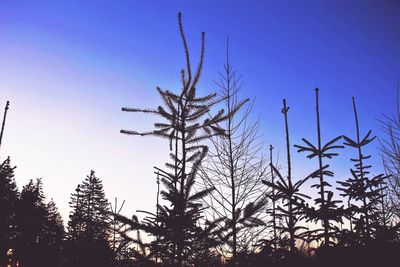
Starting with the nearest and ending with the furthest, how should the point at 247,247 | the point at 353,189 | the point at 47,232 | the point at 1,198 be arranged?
the point at 247,247 < the point at 353,189 < the point at 1,198 < the point at 47,232

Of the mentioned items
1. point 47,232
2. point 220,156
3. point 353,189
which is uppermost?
point 220,156

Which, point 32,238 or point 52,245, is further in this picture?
point 52,245

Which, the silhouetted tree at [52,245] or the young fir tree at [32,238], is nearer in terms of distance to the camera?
the young fir tree at [32,238]

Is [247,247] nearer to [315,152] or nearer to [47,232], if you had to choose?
[315,152]

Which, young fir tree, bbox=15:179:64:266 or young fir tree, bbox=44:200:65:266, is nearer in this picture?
Result: young fir tree, bbox=15:179:64:266

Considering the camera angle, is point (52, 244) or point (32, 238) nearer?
point (32, 238)

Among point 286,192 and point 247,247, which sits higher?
point 286,192

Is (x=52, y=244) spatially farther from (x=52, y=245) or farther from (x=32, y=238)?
(x=32, y=238)

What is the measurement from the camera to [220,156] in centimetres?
812

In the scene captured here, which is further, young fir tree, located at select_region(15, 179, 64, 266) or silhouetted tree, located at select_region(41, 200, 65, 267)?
silhouetted tree, located at select_region(41, 200, 65, 267)

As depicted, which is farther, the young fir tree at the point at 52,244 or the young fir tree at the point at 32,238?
the young fir tree at the point at 52,244

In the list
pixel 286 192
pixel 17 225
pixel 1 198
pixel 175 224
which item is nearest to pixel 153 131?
pixel 175 224

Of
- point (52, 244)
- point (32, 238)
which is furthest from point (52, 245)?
point (32, 238)

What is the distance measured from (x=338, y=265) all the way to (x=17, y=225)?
33705 mm
